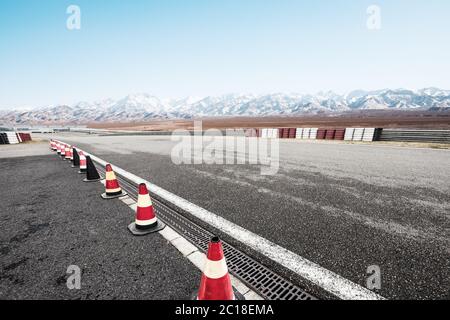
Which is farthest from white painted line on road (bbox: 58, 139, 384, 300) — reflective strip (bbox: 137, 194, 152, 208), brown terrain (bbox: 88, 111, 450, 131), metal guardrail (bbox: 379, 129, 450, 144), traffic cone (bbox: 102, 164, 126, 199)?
brown terrain (bbox: 88, 111, 450, 131)

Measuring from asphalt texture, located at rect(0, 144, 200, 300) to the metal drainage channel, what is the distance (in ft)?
1.10

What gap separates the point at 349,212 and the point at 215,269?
8.69ft

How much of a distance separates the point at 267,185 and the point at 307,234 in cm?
222

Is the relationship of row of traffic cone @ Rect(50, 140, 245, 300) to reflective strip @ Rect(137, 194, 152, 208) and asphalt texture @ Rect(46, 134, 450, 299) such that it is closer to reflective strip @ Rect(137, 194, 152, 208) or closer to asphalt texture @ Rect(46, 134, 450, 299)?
reflective strip @ Rect(137, 194, 152, 208)

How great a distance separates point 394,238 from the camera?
9.16 feet

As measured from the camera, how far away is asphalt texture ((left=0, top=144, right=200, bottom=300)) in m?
2.01

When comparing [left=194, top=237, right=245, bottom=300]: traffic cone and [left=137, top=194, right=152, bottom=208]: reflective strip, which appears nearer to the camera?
[left=194, top=237, right=245, bottom=300]: traffic cone

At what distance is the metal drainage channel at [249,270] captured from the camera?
1976 mm

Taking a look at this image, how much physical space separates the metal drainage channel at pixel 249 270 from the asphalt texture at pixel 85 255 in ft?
1.10

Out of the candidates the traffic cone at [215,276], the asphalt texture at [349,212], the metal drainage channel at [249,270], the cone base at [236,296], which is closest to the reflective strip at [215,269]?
the traffic cone at [215,276]

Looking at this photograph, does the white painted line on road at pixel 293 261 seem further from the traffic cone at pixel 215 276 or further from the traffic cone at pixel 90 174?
the traffic cone at pixel 90 174

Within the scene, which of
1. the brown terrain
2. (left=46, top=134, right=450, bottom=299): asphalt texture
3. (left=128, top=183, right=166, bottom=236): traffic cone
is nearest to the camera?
(left=46, top=134, right=450, bottom=299): asphalt texture
